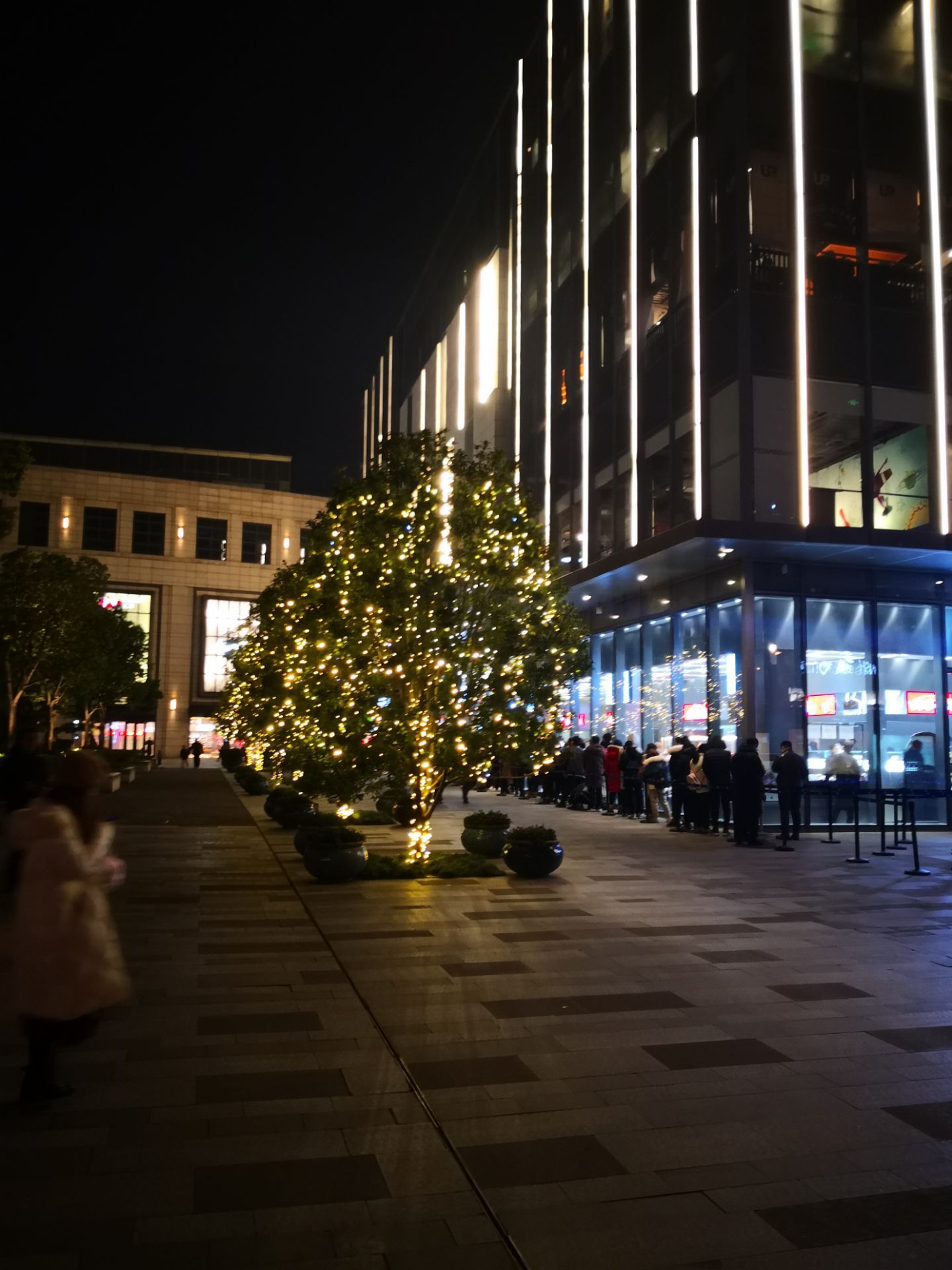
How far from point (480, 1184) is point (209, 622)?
89.5 metres

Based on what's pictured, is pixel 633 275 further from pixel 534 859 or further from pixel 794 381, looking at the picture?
pixel 534 859

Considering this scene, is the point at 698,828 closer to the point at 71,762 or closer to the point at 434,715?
the point at 434,715

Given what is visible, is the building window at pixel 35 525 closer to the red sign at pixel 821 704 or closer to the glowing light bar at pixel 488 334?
the glowing light bar at pixel 488 334

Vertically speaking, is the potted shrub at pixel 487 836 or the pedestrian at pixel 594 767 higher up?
the pedestrian at pixel 594 767

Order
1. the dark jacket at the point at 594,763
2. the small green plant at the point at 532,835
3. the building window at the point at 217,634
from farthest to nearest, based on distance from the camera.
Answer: the building window at the point at 217,634 → the dark jacket at the point at 594,763 → the small green plant at the point at 532,835

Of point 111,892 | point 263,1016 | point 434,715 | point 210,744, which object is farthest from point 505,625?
point 210,744

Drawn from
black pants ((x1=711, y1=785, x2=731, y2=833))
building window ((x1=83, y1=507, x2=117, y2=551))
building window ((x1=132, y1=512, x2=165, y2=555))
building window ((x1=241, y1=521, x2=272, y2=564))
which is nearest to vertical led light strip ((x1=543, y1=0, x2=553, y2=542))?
black pants ((x1=711, y1=785, x2=731, y2=833))

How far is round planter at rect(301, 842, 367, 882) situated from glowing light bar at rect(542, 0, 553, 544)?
2092 centimetres

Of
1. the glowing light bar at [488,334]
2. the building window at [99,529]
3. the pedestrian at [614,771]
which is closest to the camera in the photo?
the pedestrian at [614,771]

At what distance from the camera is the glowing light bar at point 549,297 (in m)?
35.6

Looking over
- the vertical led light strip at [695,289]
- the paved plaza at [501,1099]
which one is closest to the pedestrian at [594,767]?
the vertical led light strip at [695,289]

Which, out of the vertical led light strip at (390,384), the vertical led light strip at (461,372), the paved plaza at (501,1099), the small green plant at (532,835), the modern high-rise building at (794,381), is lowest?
the paved plaza at (501,1099)

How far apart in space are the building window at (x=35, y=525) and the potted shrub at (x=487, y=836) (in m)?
79.3

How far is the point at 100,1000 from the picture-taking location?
555cm
